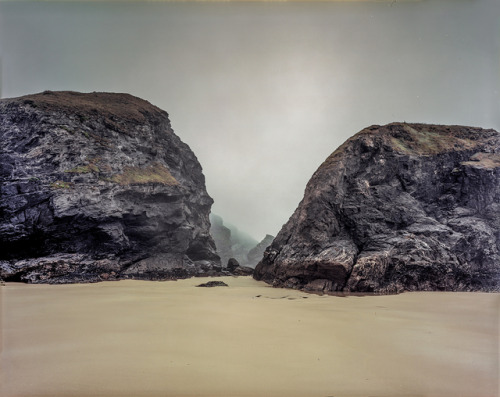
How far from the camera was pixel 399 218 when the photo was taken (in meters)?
8.91

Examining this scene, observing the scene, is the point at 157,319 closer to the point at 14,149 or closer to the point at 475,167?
the point at 475,167

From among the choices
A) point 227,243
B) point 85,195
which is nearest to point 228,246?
point 227,243

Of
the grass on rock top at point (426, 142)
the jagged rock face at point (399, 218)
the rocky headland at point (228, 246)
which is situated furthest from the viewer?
the rocky headland at point (228, 246)

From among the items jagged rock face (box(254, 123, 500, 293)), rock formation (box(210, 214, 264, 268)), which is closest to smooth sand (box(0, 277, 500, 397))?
jagged rock face (box(254, 123, 500, 293))

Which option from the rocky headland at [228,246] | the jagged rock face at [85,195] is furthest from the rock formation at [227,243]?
the jagged rock face at [85,195]

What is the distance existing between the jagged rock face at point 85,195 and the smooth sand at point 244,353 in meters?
8.97

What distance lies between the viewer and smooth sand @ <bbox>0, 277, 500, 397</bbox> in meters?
1.67

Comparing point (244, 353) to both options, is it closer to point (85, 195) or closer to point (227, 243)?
point (85, 195)

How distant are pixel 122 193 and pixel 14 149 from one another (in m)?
5.64

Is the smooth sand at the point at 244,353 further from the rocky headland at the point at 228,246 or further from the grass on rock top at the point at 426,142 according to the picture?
the rocky headland at the point at 228,246

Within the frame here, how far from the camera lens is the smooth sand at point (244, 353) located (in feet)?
5.46

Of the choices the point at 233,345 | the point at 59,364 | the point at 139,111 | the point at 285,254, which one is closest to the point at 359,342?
the point at 233,345

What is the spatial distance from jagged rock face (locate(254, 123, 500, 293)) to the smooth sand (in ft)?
13.1

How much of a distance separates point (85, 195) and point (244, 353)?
13552 millimetres
